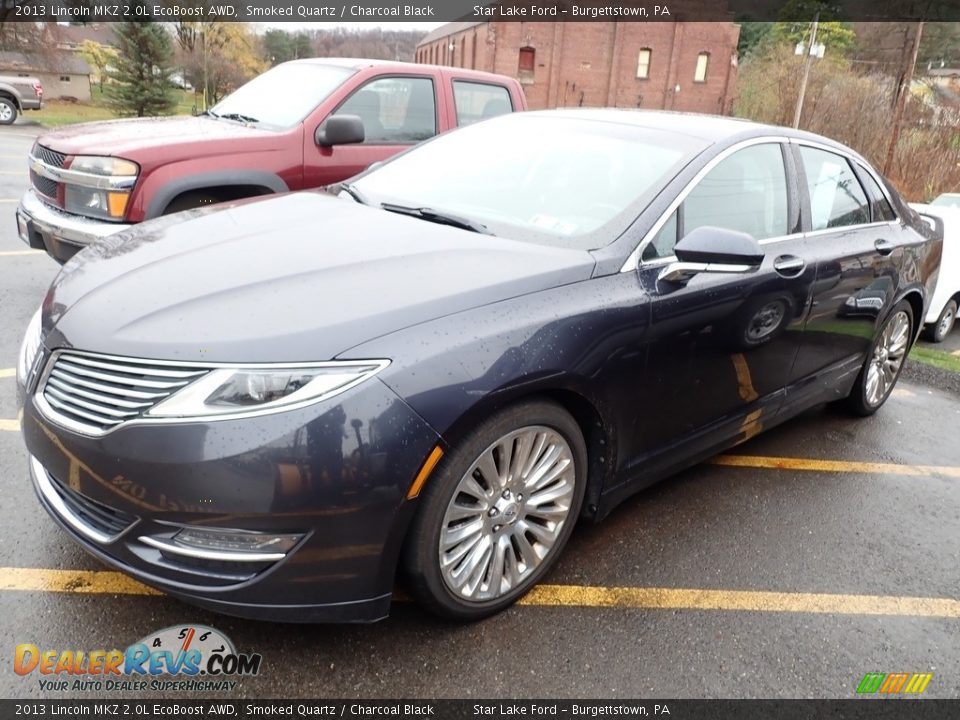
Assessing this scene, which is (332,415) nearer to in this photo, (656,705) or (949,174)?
(656,705)

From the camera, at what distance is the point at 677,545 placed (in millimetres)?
3080

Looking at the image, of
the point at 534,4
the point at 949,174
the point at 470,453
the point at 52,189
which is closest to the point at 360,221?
the point at 470,453

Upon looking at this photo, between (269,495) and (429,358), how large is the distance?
56 centimetres

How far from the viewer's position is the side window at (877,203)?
13.6 feet

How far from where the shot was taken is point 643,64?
51.6 meters

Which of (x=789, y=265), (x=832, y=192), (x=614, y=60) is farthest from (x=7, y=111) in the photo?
(x=614, y=60)

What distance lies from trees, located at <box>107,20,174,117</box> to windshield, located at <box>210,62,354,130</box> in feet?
75.1

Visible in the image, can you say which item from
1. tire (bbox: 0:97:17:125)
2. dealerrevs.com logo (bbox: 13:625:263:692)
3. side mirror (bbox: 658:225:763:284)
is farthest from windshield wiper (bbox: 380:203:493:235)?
tire (bbox: 0:97:17:125)

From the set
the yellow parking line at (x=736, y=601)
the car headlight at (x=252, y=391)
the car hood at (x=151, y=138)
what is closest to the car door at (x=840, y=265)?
the yellow parking line at (x=736, y=601)

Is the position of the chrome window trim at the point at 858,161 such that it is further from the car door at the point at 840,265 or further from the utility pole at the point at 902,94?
the utility pole at the point at 902,94

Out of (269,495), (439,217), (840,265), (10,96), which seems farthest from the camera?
(10,96)

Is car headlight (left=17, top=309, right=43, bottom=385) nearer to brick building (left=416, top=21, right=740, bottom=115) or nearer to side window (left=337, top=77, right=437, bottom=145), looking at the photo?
side window (left=337, top=77, right=437, bottom=145)

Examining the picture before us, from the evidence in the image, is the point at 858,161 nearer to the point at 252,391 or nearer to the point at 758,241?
the point at 758,241

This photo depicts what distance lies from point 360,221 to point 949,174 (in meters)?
19.4
